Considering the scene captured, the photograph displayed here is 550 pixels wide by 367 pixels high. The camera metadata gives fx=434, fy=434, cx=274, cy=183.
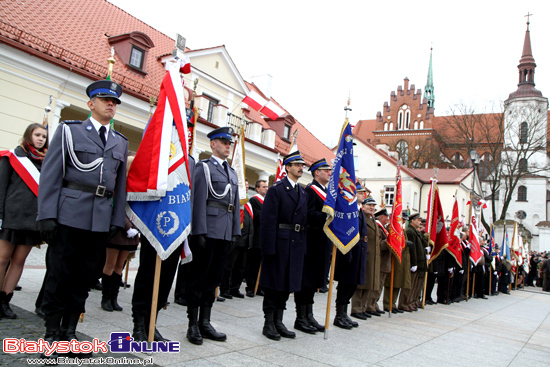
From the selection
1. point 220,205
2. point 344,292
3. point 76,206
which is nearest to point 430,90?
point 344,292

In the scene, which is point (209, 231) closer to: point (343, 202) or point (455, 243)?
point (343, 202)

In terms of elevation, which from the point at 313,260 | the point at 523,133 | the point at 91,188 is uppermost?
the point at 523,133

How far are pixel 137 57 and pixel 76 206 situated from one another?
48.5ft

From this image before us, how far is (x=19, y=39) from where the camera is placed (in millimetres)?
12617

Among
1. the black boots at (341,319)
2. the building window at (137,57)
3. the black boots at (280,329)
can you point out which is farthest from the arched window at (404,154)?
the black boots at (280,329)

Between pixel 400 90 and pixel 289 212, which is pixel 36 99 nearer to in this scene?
pixel 289 212

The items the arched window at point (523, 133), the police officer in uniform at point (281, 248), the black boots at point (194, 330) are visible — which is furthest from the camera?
the arched window at point (523, 133)

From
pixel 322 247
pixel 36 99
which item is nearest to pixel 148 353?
pixel 322 247

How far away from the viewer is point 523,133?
4634 cm

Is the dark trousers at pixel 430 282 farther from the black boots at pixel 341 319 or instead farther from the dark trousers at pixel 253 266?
the black boots at pixel 341 319

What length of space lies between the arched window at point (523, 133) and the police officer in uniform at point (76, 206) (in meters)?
48.1

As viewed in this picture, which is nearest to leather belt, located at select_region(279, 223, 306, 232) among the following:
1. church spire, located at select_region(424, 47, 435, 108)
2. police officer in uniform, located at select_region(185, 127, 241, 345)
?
police officer in uniform, located at select_region(185, 127, 241, 345)

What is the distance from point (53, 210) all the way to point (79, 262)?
1.74ft

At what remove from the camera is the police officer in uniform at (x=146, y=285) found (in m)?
4.13
